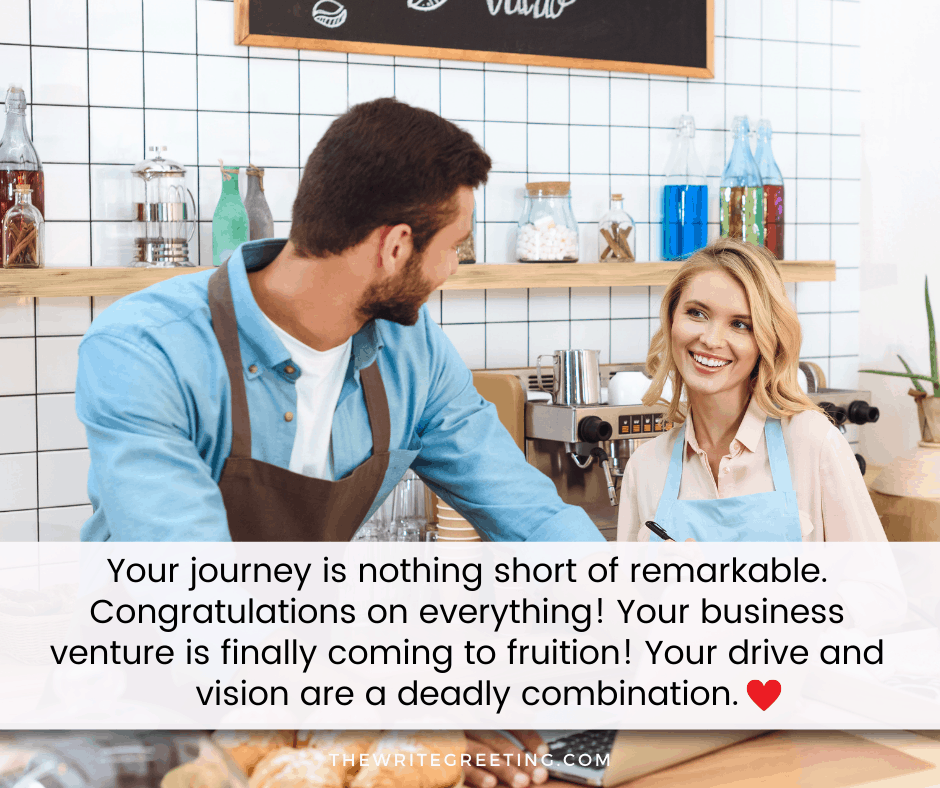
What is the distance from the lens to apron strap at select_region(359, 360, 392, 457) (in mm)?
1417

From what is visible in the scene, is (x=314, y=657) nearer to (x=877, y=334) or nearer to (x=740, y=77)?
(x=740, y=77)

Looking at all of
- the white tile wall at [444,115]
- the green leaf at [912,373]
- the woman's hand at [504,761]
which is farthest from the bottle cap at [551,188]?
the woman's hand at [504,761]

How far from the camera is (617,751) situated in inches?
41.7

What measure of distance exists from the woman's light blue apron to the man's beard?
74 centimetres

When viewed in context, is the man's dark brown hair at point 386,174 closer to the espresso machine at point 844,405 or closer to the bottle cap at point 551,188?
the bottle cap at point 551,188

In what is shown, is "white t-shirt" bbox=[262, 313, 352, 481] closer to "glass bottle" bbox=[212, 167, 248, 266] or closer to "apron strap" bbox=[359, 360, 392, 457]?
"apron strap" bbox=[359, 360, 392, 457]

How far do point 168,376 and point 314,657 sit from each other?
0.37m

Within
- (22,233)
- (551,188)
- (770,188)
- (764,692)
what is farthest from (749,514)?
(22,233)

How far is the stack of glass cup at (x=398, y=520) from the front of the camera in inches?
84.7

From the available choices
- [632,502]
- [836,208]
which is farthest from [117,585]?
[836,208]

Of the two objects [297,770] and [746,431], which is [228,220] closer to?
[746,431]

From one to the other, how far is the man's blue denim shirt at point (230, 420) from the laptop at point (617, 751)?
37 centimetres

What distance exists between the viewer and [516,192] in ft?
8.60

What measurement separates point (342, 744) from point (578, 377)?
1.43 metres
